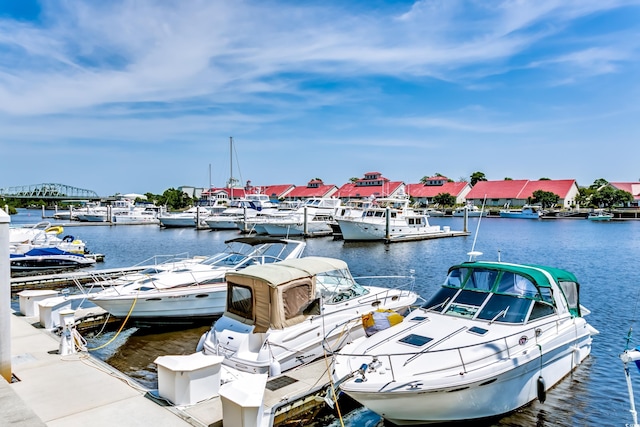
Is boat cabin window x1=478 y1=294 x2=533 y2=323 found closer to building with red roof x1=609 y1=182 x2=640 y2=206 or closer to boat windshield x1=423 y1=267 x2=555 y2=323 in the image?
boat windshield x1=423 y1=267 x2=555 y2=323

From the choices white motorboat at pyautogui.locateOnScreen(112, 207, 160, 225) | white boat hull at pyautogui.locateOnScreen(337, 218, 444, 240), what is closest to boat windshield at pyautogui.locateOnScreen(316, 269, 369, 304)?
white boat hull at pyautogui.locateOnScreen(337, 218, 444, 240)

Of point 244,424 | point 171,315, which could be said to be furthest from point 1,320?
point 171,315

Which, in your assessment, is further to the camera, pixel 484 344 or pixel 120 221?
pixel 120 221

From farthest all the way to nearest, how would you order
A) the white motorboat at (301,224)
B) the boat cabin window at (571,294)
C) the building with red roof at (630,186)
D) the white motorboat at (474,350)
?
the building with red roof at (630,186), the white motorboat at (301,224), the boat cabin window at (571,294), the white motorboat at (474,350)

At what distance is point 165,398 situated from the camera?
7699 millimetres

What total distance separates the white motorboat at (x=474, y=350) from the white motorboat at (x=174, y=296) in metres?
6.64

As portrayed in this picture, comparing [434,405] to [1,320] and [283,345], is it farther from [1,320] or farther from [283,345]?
[1,320]

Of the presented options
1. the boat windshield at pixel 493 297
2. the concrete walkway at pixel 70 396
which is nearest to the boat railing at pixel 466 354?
the boat windshield at pixel 493 297

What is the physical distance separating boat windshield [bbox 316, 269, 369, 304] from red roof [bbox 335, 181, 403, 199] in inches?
3921

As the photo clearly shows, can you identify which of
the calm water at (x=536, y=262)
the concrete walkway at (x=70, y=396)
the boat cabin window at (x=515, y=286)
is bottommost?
the calm water at (x=536, y=262)

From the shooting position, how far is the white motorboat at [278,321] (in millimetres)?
9734

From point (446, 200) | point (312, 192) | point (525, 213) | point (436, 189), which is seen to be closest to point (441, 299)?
point (525, 213)

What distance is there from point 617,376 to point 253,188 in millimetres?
116965

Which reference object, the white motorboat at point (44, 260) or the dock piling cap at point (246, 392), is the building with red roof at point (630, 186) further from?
the dock piling cap at point (246, 392)
